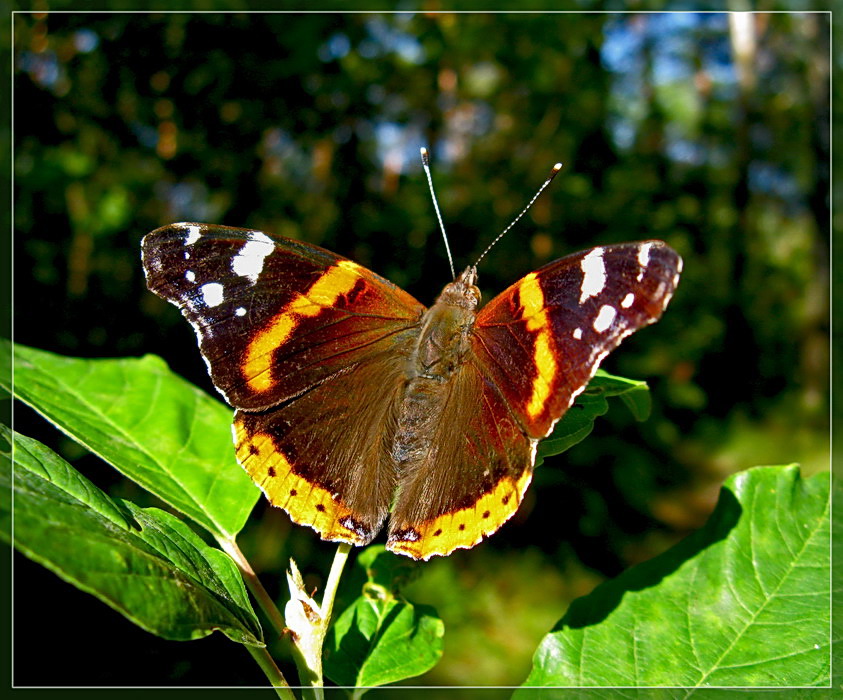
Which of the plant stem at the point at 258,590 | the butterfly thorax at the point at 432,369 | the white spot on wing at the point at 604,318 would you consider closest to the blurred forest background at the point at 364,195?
the plant stem at the point at 258,590

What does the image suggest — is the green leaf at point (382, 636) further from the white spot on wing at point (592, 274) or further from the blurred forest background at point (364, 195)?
the blurred forest background at point (364, 195)

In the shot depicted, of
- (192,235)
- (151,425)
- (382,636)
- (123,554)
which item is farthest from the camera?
(151,425)

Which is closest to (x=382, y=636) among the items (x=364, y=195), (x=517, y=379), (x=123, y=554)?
(x=517, y=379)

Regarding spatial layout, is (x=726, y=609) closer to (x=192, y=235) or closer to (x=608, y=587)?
(x=608, y=587)

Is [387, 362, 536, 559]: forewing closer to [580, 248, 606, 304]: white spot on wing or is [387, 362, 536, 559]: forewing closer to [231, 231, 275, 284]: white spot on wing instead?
[580, 248, 606, 304]: white spot on wing

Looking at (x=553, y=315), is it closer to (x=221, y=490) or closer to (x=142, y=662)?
(x=221, y=490)

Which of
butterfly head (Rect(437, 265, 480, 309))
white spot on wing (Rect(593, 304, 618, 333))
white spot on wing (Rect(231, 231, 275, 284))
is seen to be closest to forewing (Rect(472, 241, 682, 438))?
white spot on wing (Rect(593, 304, 618, 333))
